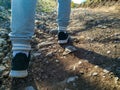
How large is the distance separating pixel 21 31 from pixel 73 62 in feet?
2.23

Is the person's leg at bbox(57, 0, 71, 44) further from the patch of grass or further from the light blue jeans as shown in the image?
the patch of grass

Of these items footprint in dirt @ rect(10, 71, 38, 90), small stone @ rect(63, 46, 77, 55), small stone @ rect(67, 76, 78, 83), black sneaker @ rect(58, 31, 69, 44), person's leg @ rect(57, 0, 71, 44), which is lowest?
footprint in dirt @ rect(10, 71, 38, 90)

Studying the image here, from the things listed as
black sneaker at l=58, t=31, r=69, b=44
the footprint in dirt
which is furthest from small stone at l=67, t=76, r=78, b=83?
black sneaker at l=58, t=31, r=69, b=44

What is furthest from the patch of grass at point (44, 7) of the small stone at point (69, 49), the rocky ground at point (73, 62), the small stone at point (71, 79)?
the small stone at point (71, 79)

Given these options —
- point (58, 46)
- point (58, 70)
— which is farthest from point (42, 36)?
point (58, 70)

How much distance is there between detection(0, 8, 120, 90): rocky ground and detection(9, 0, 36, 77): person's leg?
0.14m

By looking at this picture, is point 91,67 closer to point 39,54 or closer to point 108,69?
point 108,69

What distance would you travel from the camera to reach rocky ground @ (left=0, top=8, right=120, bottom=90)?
96.7 inches

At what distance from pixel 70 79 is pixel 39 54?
28.2 inches

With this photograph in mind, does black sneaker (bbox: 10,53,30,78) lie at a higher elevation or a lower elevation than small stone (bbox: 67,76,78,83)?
higher

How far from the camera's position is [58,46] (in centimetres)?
333

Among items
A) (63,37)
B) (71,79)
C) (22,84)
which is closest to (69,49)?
(63,37)

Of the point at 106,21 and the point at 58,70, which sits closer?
the point at 58,70

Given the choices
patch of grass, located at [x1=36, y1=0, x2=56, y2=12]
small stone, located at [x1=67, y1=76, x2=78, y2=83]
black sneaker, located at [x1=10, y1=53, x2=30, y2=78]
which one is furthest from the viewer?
patch of grass, located at [x1=36, y1=0, x2=56, y2=12]
